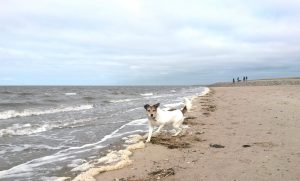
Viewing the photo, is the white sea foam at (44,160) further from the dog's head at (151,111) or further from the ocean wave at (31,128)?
the ocean wave at (31,128)

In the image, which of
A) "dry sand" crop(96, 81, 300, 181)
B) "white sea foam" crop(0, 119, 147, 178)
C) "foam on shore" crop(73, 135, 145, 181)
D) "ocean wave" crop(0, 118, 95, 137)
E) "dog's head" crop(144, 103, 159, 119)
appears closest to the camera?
"dry sand" crop(96, 81, 300, 181)

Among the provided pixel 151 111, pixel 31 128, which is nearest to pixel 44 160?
pixel 151 111

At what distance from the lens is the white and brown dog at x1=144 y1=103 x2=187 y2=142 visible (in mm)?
9930

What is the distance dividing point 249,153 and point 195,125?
16.6 ft

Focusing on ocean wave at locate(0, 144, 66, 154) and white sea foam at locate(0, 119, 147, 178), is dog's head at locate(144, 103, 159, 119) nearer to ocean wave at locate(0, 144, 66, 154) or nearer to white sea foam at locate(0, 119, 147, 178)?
white sea foam at locate(0, 119, 147, 178)

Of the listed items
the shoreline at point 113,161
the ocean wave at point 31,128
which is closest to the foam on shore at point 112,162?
the shoreline at point 113,161

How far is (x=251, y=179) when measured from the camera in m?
5.72

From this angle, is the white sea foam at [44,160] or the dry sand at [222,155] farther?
the white sea foam at [44,160]

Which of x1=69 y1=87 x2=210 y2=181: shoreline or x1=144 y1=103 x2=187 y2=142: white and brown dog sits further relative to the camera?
x1=144 y1=103 x2=187 y2=142: white and brown dog

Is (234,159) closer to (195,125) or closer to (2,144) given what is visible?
(195,125)

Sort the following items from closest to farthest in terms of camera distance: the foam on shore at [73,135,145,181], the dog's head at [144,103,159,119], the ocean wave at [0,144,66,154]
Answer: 1. the foam on shore at [73,135,145,181]
2. the ocean wave at [0,144,66,154]
3. the dog's head at [144,103,159,119]

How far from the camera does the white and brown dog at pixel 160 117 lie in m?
9.93

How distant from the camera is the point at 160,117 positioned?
1022cm

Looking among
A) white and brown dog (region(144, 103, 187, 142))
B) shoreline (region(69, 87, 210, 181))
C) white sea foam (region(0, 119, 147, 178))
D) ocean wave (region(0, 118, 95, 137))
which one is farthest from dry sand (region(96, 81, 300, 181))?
ocean wave (region(0, 118, 95, 137))
